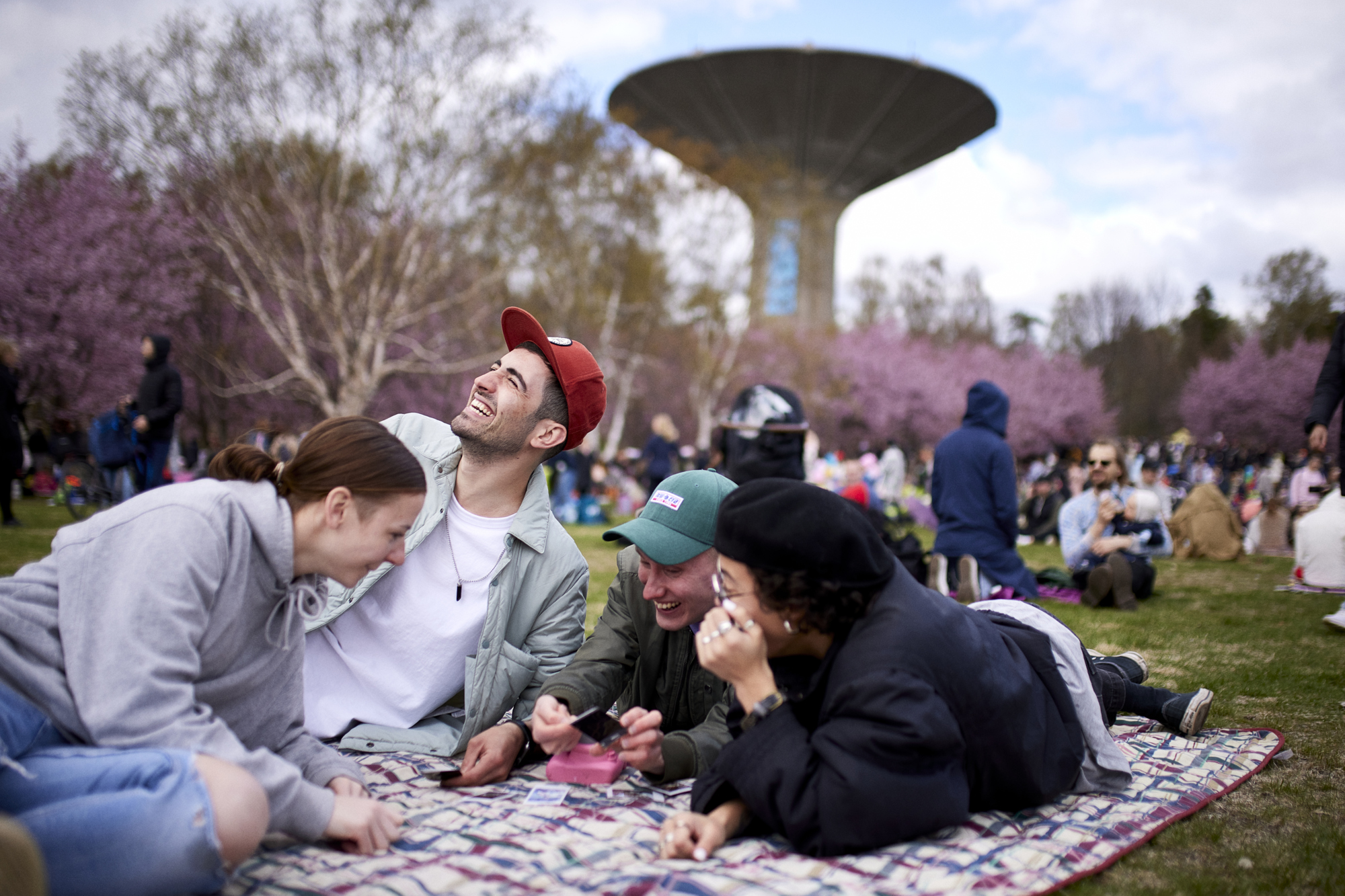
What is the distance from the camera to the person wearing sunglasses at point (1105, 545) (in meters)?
7.83

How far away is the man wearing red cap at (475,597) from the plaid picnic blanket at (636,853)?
0.82 feet

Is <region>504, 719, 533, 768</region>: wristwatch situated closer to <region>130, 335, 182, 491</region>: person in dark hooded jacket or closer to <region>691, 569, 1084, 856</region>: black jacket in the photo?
<region>691, 569, 1084, 856</region>: black jacket

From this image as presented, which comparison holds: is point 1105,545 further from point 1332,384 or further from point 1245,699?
point 1245,699

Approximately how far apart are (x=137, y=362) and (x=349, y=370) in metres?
4.78

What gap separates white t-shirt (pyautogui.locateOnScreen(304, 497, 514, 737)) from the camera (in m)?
3.29

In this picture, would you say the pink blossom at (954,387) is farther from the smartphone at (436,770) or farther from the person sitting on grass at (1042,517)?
the smartphone at (436,770)

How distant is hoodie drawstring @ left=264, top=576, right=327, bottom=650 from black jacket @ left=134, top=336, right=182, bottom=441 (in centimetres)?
926

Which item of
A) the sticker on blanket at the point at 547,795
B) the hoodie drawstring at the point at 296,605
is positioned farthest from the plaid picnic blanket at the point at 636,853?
the hoodie drawstring at the point at 296,605

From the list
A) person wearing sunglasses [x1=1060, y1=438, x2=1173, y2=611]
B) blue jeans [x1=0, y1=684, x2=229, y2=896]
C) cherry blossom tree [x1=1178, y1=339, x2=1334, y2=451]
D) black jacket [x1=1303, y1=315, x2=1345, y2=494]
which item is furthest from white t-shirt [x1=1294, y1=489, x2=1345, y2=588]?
cherry blossom tree [x1=1178, y1=339, x2=1334, y2=451]

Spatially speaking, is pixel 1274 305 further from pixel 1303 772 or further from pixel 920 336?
pixel 1303 772

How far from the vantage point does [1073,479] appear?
18.7 metres

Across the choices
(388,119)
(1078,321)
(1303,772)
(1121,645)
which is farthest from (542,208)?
(1078,321)

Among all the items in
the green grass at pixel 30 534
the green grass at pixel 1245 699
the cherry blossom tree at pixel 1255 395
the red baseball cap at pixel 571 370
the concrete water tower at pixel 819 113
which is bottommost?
the green grass at pixel 1245 699

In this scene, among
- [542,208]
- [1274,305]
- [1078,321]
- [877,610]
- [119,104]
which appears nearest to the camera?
[877,610]
